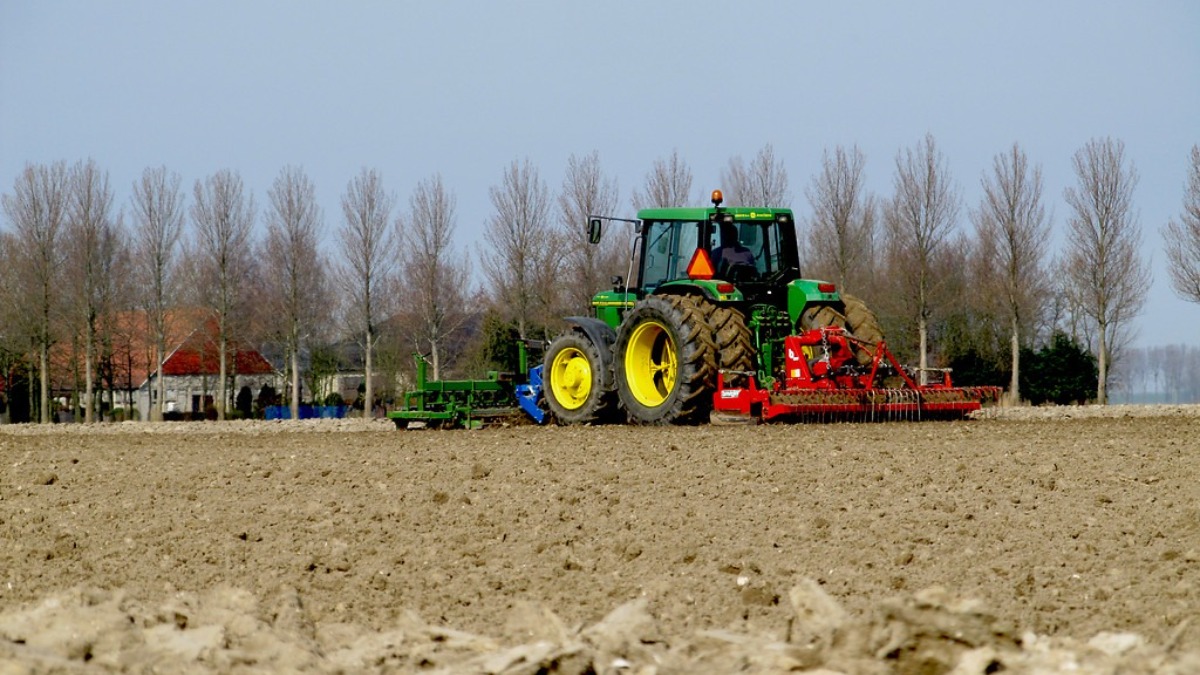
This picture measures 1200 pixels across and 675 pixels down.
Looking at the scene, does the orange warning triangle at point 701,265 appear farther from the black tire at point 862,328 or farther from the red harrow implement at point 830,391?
the black tire at point 862,328

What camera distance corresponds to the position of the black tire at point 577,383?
14391mm

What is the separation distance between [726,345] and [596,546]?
6784mm

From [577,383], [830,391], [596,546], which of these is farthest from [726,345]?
[596,546]

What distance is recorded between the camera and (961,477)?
26.9 feet

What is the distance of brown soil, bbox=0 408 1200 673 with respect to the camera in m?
4.83

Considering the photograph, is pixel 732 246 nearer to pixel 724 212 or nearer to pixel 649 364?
pixel 724 212

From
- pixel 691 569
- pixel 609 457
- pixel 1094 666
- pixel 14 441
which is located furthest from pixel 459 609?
pixel 14 441

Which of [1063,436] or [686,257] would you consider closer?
[1063,436]

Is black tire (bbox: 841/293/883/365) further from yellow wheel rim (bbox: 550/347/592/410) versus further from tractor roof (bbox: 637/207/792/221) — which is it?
yellow wheel rim (bbox: 550/347/592/410)

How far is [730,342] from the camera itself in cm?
1320

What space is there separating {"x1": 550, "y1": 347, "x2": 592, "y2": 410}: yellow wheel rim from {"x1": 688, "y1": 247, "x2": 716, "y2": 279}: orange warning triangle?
1564mm

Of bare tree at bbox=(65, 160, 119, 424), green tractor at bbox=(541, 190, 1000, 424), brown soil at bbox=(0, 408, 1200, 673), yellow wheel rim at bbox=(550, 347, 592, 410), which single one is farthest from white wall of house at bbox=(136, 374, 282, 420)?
brown soil at bbox=(0, 408, 1200, 673)

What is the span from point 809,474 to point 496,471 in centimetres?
199

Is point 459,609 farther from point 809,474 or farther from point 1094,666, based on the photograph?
point 809,474
